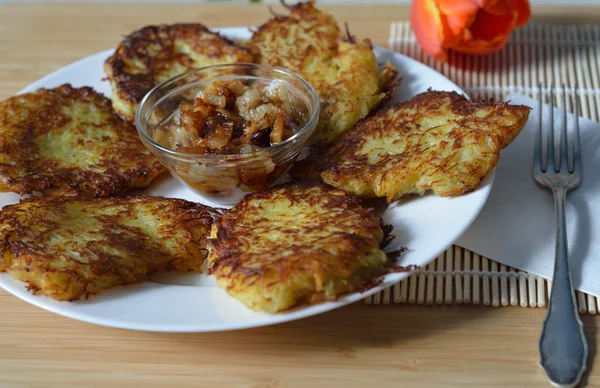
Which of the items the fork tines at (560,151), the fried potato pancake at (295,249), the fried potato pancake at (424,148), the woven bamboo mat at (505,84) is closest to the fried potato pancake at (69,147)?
the fried potato pancake at (295,249)

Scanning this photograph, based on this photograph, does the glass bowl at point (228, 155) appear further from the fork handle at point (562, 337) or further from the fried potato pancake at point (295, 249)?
the fork handle at point (562, 337)

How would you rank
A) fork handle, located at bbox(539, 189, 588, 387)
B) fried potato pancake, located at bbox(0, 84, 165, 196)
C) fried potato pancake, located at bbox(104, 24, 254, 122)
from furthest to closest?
fried potato pancake, located at bbox(104, 24, 254, 122), fried potato pancake, located at bbox(0, 84, 165, 196), fork handle, located at bbox(539, 189, 588, 387)

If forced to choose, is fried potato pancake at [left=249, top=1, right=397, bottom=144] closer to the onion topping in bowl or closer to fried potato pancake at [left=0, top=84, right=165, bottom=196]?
the onion topping in bowl

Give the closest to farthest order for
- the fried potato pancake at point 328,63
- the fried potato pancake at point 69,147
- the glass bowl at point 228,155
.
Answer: the glass bowl at point 228,155 → the fried potato pancake at point 69,147 → the fried potato pancake at point 328,63

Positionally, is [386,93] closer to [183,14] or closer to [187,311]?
[187,311]

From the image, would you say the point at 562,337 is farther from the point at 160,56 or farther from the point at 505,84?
the point at 160,56

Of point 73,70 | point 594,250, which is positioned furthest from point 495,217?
point 73,70

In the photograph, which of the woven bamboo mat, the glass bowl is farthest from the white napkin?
the glass bowl
